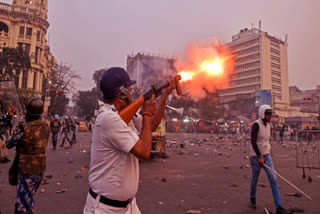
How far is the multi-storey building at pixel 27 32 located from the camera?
49.9m

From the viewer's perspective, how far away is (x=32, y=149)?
359cm

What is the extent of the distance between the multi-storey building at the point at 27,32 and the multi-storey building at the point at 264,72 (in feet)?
174

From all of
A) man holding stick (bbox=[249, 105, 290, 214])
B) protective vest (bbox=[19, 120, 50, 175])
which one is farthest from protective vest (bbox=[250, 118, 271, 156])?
protective vest (bbox=[19, 120, 50, 175])

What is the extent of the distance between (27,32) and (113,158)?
60970 millimetres

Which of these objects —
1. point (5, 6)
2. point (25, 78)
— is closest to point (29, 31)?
point (5, 6)

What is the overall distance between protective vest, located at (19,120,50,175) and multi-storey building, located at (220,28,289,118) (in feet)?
214

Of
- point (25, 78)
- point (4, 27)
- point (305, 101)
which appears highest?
point (4, 27)

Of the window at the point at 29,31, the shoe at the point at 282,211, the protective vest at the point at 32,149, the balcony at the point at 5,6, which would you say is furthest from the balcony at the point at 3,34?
the shoe at the point at 282,211

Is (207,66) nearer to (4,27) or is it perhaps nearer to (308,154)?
(308,154)

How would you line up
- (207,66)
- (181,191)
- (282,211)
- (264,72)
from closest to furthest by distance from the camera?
(282,211)
(181,191)
(207,66)
(264,72)

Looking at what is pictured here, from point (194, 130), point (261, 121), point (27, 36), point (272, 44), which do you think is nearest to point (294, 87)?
point (272, 44)

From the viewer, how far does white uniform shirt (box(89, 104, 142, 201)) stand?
5.75ft

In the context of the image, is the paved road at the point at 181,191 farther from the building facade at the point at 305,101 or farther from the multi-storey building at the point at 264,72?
the building facade at the point at 305,101

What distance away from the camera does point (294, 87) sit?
320 feet
